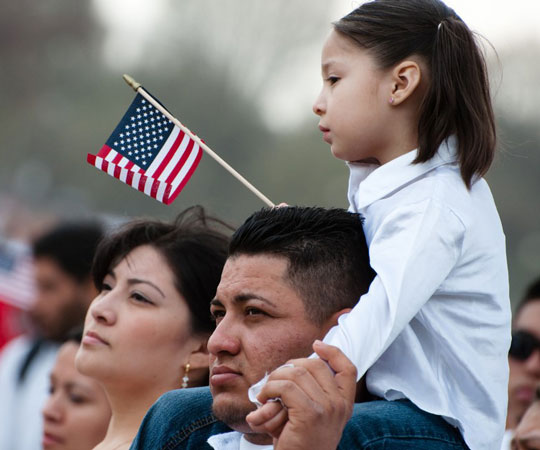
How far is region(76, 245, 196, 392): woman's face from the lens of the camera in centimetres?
443

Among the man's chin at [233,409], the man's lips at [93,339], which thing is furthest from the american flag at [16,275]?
the man's chin at [233,409]

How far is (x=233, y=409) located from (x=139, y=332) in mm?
1250

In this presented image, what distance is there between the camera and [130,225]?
15.8 ft

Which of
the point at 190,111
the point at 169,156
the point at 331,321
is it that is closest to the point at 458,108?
the point at 331,321

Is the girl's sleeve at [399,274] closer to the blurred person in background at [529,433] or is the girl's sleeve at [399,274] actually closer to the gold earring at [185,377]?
the gold earring at [185,377]

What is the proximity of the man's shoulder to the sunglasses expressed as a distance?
8.18 ft

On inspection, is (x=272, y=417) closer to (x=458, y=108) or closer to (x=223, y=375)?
(x=223, y=375)

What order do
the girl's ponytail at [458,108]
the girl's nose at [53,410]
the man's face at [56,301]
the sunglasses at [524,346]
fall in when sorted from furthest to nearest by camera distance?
the man's face at [56,301]
the sunglasses at [524,346]
the girl's nose at [53,410]
the girl's ponytail at [458,108]

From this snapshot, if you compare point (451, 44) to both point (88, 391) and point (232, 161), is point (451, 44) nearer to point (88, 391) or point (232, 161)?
point (88, 391)

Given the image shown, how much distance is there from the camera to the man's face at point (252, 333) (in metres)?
3.28

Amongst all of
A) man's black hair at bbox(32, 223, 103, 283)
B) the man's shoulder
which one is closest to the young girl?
the man's shoulder

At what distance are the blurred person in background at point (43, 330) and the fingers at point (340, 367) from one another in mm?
4452

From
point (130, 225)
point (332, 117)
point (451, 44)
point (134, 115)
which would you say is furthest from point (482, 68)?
point (130, 225)

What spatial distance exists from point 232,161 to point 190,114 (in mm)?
926
